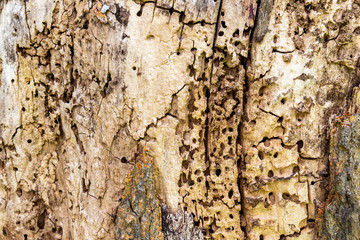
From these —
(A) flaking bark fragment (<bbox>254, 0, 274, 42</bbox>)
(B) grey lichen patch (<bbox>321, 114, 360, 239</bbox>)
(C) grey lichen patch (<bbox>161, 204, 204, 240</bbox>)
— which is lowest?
(C) grey lichen patch (<bbox>161, 204, 204, 240</bbox>)

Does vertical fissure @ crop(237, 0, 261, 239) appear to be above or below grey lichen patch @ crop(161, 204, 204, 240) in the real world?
above

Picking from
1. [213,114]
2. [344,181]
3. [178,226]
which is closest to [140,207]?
[178,226]

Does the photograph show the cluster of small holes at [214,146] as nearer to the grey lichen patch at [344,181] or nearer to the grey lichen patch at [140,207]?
the grey lichen patch at [140,207]

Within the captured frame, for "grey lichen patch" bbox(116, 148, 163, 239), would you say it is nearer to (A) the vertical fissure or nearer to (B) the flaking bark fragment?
(A) the vertical fissure

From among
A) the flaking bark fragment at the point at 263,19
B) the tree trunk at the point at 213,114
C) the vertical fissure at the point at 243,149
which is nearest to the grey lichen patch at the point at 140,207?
the tree trunk at the point at 213,114

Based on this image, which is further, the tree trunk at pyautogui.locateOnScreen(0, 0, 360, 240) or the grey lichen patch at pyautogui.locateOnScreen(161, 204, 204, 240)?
the grey lichen patch at pyautogui.locateOnScreen(161, 204, 204, 240)

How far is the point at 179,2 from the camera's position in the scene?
1.68 meters

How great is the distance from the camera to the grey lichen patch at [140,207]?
1.73 metres

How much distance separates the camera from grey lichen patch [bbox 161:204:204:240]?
177 cm

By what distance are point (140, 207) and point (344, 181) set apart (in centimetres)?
110

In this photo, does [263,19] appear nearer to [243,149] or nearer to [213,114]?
[213,114]

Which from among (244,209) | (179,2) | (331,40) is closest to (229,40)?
(179,2)

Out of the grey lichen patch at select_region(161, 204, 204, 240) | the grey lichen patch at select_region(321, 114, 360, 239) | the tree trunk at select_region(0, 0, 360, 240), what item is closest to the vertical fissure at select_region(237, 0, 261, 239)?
the tree trunk at select_region(0, 0, 360, 240)

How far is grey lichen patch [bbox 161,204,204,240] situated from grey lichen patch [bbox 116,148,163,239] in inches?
1.5
